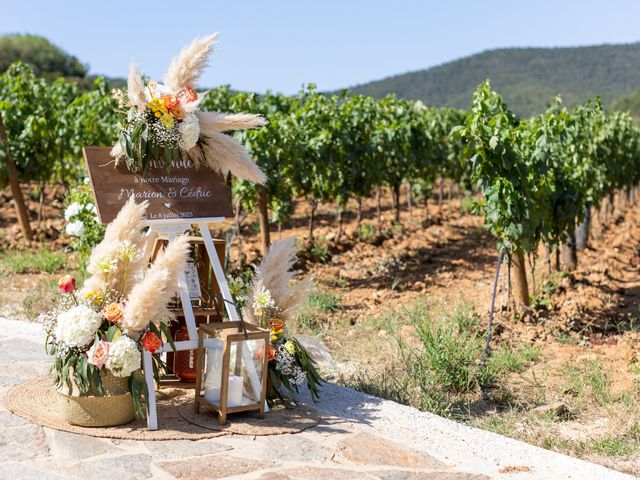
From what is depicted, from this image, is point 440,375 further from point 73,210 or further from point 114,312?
point 73,210

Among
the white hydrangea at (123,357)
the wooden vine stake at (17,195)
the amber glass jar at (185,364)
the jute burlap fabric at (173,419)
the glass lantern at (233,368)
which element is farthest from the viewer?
the wooden vine stake at (17,195)

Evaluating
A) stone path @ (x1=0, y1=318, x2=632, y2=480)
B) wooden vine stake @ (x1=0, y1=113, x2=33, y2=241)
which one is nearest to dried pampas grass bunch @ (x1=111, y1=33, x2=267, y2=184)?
stone path @ (x1=0, y1=318, x2=632, y2=480)

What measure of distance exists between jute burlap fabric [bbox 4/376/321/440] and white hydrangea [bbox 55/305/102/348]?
51cm

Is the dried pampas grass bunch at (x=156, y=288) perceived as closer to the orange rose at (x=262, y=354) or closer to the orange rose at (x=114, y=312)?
the orange rose at (x=114, y=312)

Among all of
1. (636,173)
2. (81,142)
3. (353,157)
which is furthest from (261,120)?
(636,173)

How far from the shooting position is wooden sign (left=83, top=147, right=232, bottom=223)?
15.0 feet

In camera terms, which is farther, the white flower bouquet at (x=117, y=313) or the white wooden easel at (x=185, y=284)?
the white wooden easel at (x=185, y=284)

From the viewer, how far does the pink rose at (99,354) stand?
407 centimetres

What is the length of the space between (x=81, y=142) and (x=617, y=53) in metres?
77.4

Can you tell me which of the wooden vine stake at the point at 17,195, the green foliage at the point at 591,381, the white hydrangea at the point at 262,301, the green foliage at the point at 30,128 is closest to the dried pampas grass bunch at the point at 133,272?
the white hydrangea at the point at 262,301

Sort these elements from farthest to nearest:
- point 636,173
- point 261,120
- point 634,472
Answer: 1. point 636,173
2. point 261,120
3. point 634,472

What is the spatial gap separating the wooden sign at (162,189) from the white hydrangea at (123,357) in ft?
2.68

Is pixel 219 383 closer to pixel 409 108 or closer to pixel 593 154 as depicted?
pixel 593 154

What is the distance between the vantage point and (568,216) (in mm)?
8727
